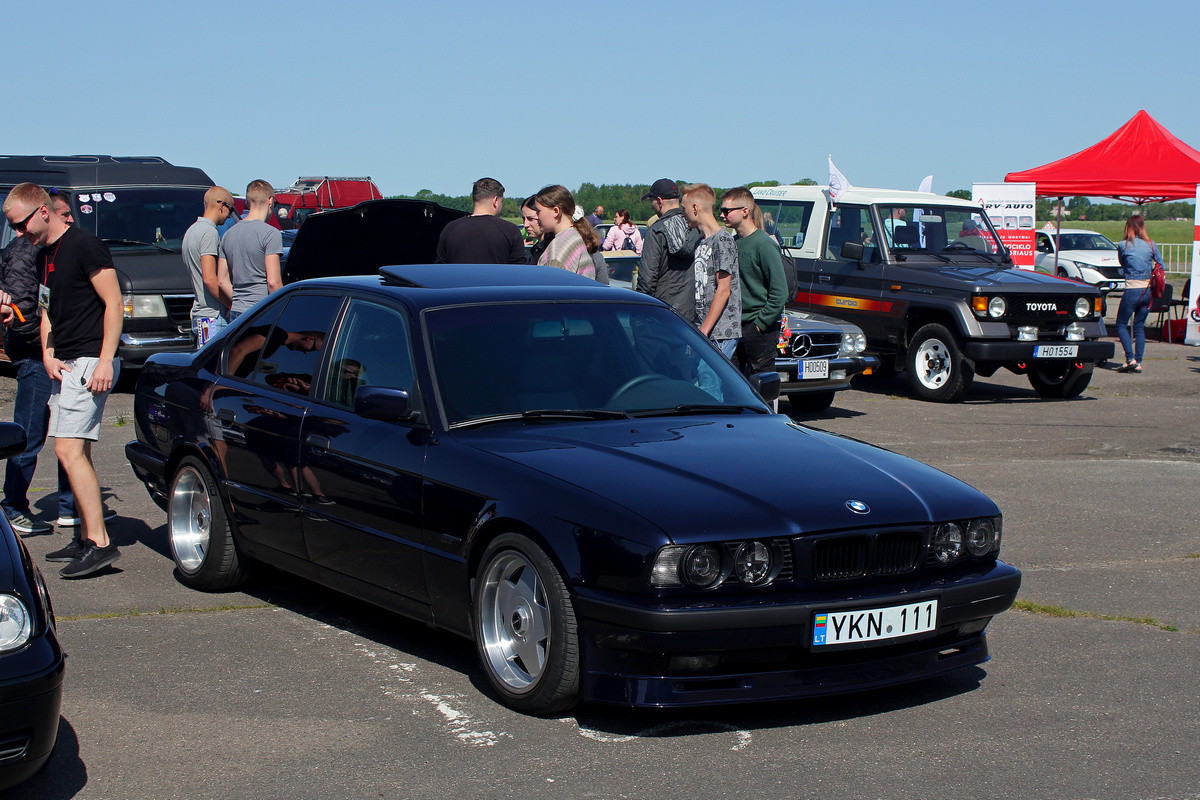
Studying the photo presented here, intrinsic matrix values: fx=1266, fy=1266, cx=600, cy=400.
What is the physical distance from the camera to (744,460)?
4.44 metres

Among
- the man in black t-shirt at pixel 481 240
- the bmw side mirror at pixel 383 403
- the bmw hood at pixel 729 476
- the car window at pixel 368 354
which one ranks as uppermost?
the man in black t-shirt at pixel 481 240

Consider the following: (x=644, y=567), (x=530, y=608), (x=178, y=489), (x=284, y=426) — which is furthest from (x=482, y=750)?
(x=178, y=489)

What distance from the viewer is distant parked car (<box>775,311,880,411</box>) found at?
1148 cm

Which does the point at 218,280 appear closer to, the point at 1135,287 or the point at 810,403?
the point at 810,403

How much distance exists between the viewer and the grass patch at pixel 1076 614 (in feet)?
18.1

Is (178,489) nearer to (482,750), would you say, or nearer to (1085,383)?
(482,750)

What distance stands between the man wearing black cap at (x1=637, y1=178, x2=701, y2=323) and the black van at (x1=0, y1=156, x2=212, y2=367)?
19.6ft

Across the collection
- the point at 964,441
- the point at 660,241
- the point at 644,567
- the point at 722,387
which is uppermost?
the point at 660,241

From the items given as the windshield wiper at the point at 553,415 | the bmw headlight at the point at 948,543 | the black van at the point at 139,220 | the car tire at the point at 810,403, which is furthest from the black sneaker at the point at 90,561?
the car tire at the point at 810,403

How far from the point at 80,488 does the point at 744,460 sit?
3452mm

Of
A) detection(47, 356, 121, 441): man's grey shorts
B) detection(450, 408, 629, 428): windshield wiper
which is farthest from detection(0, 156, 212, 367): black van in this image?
detection(450, 408, 629, 428): windshield wiper

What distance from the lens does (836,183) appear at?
14.4 metres

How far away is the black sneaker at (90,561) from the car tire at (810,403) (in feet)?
24.9

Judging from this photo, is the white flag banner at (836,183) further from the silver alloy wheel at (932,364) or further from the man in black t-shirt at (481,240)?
the man in black t-shirt at (481,240)
